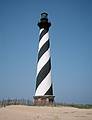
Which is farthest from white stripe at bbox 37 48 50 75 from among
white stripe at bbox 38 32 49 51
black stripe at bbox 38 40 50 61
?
white stripe at bbox 38 32 49 51

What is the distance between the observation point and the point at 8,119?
8.96 meters

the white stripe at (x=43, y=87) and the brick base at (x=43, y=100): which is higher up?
the white stripe at (x=43, y=87)

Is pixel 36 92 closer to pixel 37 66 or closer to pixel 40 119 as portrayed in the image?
pixel 37 66

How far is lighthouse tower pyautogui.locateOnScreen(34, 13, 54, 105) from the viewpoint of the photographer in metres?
20.7

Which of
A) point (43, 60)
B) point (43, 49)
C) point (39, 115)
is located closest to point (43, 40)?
point (43, 49)

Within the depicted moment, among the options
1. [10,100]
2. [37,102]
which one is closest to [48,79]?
[37,102]

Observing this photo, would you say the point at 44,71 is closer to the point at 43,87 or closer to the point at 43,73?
the point at 43,73

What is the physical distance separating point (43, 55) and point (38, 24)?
3.89m

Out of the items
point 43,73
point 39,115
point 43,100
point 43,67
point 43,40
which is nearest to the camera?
point 39,115

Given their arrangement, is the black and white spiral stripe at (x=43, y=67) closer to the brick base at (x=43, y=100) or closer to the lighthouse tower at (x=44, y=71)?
the lighthouse tower at (x=44, y=71)

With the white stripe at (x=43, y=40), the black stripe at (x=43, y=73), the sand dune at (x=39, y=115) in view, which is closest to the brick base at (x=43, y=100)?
the black stripe at (x=43, y=73)

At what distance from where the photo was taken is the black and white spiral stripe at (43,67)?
2100 cm

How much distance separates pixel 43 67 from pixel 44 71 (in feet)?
1.45

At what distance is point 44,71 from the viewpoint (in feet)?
70.6
